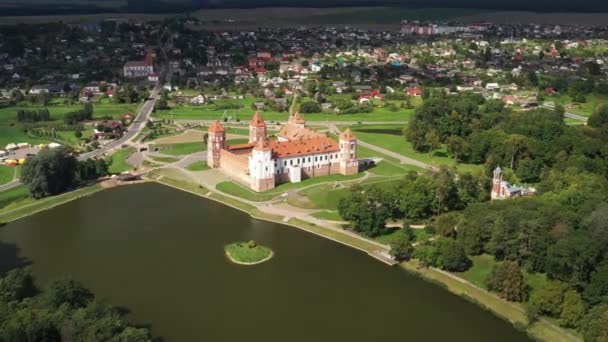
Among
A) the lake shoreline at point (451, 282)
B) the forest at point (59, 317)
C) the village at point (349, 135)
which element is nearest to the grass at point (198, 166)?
the village at point (349, 135)

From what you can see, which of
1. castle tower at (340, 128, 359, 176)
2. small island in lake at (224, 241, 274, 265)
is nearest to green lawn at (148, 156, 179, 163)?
castle tower at (340, 128, 359, 176)

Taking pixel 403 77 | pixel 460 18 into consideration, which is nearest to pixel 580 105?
pixel 403 77

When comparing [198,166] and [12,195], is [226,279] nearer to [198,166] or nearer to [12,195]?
[12,195]

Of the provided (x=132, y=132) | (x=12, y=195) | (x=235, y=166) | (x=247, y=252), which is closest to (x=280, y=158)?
(x=235, y=166)

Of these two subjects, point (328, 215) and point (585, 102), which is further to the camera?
point (585, 102)

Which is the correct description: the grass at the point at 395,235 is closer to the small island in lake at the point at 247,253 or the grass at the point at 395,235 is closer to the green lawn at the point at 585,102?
the small island in lake at the point at 247,253

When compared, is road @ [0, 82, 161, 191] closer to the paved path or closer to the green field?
the green field

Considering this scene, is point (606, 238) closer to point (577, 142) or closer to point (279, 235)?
point (279, 235)
